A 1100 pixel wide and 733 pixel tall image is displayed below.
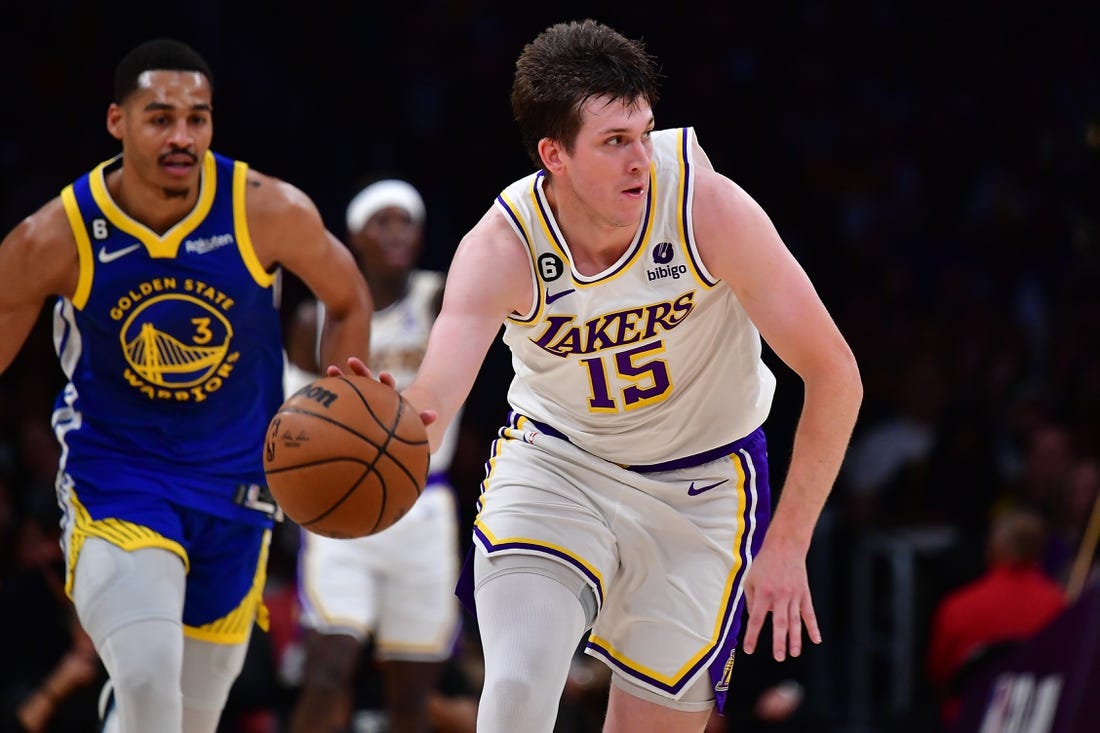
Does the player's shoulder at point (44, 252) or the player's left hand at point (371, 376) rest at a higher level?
the player's shoulder at point (44, 252)

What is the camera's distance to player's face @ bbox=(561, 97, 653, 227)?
410 centimetres

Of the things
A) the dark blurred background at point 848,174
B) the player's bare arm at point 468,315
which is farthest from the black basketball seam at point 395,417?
the dark blurred background at point 848,174

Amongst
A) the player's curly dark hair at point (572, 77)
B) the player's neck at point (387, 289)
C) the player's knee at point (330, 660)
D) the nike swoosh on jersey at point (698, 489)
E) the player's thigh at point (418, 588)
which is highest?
the player's curly dark hair at point (572, 77)

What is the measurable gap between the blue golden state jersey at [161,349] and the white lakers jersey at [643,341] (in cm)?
95

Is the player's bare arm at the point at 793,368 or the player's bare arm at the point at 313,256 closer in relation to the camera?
the player's bare arm at the point at 793,368

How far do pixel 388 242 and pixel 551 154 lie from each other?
3480mm

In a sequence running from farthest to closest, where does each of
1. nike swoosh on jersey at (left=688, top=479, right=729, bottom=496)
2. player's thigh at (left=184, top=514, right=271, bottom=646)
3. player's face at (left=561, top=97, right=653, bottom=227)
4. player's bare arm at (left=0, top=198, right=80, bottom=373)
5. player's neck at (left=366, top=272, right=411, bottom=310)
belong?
player's neck at (left=366, top=272, right=411, bottom=310) < player's thigh at (left=184, top=514, right=271, bottom=646) < player's bare arm at (left=0, top=198, right=80, bottom=373) < nike swoosh on jersey at (left=688, top=479, right=729, bottom=496) < player's face at (left=561, top=97, right=653, bottom=227)

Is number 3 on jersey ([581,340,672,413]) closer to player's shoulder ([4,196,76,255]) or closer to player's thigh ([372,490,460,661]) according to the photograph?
player's shoulder ([4,196,76,255])

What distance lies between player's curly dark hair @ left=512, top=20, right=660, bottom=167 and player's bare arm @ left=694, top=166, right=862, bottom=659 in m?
0.36

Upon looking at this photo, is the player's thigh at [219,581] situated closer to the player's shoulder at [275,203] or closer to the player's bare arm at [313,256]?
the player's bare arm at [313,256]

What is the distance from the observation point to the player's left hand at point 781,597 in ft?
13.3

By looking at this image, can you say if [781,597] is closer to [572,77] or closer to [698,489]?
[698,489]

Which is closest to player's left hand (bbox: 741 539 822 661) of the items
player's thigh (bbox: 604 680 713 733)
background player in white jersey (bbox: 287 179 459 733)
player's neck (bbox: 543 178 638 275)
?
player's thigh (bbox: 604 680 713 733)

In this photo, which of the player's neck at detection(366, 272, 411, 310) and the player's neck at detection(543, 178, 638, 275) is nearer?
the player's neck at detection(543, 178, 638, 275)
